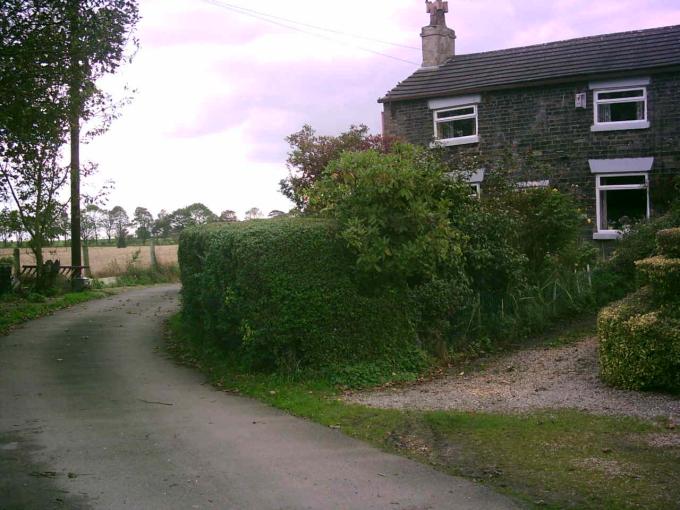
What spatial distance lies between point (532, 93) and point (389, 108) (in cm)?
474

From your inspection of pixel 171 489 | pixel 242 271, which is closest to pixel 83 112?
pixel 242 271

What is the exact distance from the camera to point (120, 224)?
45.2 m

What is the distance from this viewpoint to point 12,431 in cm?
773

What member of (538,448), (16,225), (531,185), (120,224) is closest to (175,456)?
(538,448)

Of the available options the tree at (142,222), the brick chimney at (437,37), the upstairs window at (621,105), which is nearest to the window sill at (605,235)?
the upstairs window at (621,105)

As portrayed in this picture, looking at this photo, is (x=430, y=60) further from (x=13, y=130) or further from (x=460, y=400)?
(x=460, y=400)

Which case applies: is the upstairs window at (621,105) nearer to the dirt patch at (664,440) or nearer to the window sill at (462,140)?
the window sill at (462,140)

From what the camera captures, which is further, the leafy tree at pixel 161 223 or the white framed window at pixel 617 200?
the leafy tree at pixel 161 223

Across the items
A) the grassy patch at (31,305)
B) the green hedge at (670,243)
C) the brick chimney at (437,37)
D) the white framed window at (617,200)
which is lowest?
the grassy patch at (31,305)

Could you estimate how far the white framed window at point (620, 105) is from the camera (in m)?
20.8

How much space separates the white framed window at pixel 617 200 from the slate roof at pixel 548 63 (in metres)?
2.99

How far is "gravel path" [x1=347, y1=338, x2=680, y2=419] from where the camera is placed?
7.82m

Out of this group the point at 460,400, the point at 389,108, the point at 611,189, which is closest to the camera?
the point at 460,400

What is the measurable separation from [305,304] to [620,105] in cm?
1510
